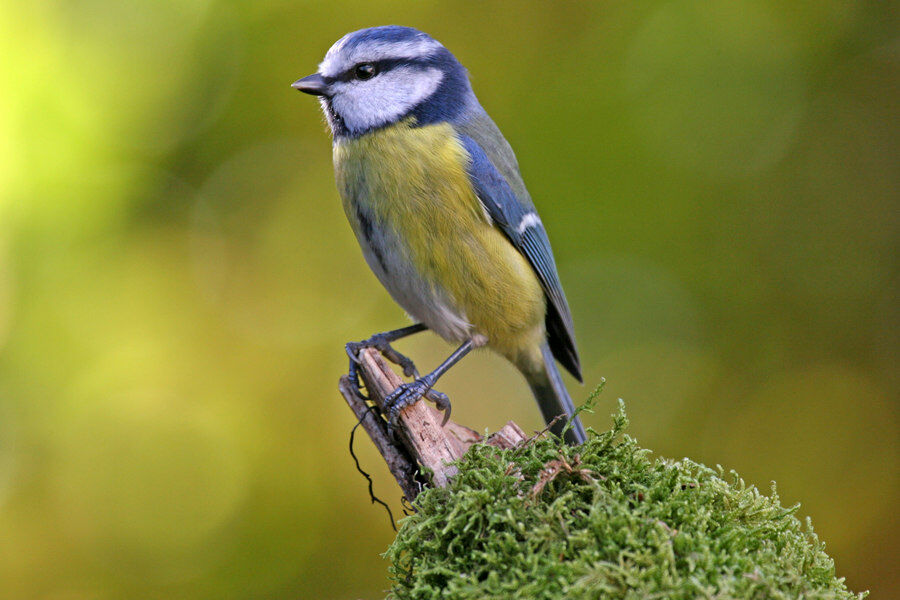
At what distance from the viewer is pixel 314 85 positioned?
2.33 meters

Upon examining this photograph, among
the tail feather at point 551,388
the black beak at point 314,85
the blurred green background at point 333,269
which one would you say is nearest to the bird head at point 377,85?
the black beak at point 314,85

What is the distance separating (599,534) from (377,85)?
1.62 meters

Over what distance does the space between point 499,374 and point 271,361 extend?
3.68ft

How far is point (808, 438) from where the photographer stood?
11.6 feet

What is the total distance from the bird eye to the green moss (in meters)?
1.38

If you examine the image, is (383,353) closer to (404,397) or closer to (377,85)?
(404,397)

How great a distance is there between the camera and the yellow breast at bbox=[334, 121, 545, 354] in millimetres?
2188

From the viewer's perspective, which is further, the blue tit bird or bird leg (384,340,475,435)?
the blue tit bird

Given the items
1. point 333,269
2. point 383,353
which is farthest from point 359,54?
point 333,269

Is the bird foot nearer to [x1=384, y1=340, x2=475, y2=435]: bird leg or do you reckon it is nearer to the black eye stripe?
[x1=384, y1=340, x2=475, y2=435]: bird leg

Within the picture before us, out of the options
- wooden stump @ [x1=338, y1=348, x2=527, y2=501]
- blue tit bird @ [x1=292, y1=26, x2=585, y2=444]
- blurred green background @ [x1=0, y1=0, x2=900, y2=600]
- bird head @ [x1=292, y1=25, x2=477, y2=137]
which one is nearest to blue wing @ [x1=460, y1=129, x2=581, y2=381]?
blue tit bird @ [x1=292, y1=26, x2=585, y2=444]

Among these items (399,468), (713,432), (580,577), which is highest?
(713,432)

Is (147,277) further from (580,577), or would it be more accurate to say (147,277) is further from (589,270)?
(580,577)

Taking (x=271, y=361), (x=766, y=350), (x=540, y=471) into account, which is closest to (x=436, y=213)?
(x=540, y=471)
